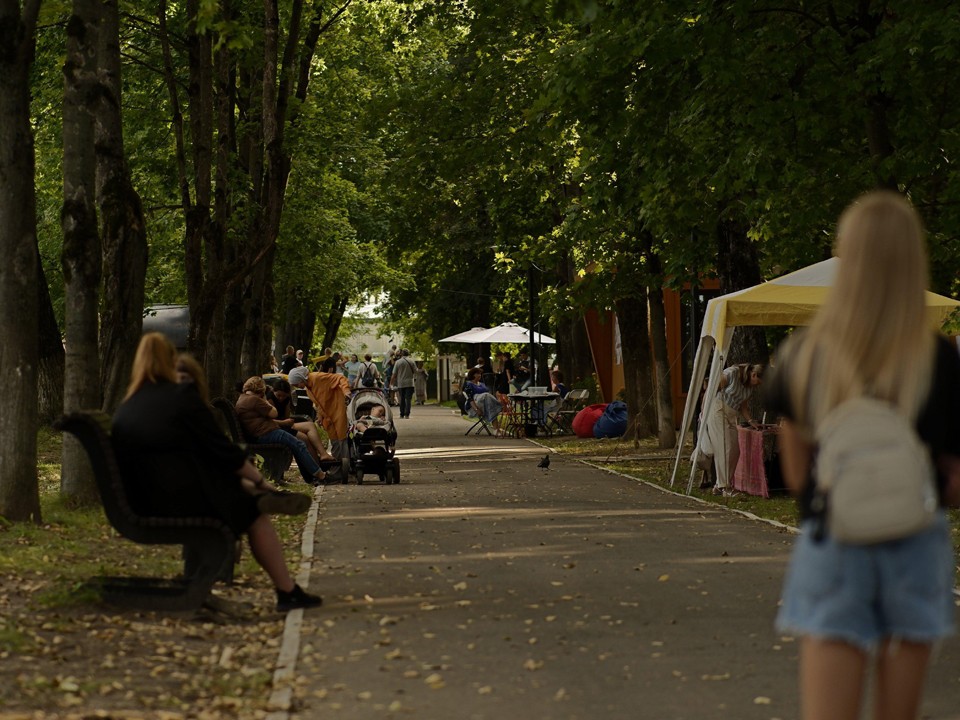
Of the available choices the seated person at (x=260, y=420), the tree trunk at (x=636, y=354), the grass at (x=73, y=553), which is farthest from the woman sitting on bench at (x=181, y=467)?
the tree trunk at (x=636, y=354)

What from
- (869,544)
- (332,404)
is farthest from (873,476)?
(332,404)

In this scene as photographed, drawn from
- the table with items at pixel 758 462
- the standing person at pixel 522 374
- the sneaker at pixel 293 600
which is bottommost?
the sneaker at pixel 293 600

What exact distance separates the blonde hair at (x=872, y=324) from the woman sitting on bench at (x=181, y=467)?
565cm

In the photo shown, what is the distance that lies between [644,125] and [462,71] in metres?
10.6

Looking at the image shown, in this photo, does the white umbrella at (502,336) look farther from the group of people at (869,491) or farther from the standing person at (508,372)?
the group of people at (869,491)

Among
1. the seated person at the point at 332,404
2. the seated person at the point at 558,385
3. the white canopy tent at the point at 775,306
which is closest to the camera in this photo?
the white canopy tent at the point at 775,306

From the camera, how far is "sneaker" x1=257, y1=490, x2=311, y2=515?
31.0 ft

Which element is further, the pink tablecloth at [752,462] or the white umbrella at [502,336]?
the white umbrella at [502,336]

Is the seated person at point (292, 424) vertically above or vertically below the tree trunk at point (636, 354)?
below

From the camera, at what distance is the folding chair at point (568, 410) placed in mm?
38312

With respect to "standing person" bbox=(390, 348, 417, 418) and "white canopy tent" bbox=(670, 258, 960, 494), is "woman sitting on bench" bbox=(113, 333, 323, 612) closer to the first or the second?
"white canopy tent" bbox=(670, 258, 960, 494)

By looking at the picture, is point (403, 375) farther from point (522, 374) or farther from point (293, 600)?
point (293, 600)

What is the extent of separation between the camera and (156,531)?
9492 mm

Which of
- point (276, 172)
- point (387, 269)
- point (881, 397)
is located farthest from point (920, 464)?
point (387, 269)
